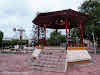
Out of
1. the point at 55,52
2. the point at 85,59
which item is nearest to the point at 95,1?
the point at 85,59

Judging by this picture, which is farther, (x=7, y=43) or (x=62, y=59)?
(x=7, y=43)

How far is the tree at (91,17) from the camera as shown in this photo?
1476 centimetres

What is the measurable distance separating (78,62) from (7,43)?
104ft

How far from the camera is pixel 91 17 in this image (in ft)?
53.0

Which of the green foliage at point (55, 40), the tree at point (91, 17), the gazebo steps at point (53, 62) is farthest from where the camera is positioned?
the tree at point (91, 17)

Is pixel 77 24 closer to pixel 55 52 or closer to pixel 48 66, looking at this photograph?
pixel 55 52

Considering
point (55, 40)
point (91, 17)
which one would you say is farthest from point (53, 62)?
point (91, 17)

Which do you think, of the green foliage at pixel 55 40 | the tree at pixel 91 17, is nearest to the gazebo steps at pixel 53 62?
the green foliage at pixel 55 40

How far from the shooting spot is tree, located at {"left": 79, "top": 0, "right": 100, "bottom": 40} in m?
14.8

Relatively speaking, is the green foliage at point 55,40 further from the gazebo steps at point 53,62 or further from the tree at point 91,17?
the tree at point 91,17

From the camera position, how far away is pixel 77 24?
1058cm

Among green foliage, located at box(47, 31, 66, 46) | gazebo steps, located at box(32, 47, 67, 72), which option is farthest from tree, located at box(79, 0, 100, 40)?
gazebo steps, located at box(32, 47, 67, 72)

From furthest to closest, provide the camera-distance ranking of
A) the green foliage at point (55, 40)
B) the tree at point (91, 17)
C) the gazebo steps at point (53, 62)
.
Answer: the tree at point (91, 17)
the green foliage at point (55, 40)
the gazebo steps at point (53, 62)

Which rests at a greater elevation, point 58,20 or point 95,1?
point 95,1
